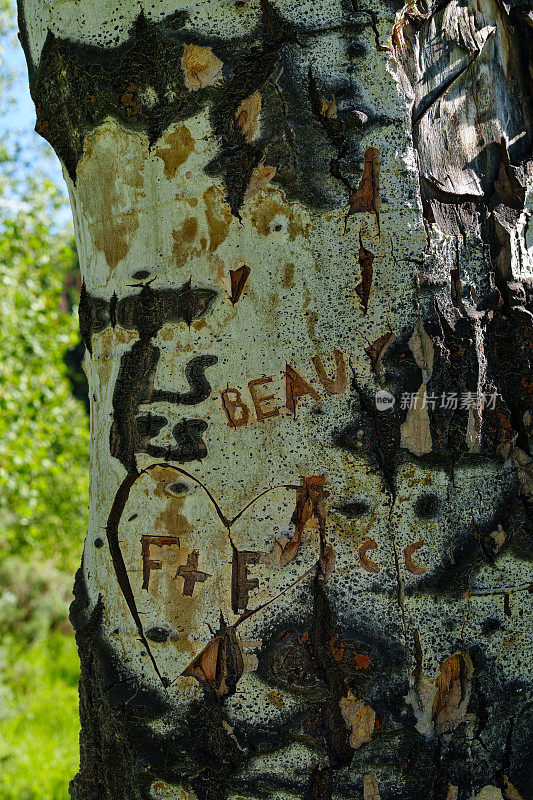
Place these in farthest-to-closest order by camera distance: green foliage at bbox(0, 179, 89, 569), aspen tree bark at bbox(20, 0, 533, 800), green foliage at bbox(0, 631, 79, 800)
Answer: green foliage at bbox(0, 179, 89, 569), green foliage at bbox(0, 631, 79, 800), aspen tree bark at bbox(20, 0, 533, 800)

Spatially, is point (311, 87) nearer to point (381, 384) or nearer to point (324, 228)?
point (324, 228)

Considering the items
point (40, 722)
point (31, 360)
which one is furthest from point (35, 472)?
point (40, 722)

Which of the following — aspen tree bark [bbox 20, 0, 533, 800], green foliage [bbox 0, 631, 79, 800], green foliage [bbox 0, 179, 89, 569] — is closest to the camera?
aspen tree bark [bbox 20, 0, 533, 800]

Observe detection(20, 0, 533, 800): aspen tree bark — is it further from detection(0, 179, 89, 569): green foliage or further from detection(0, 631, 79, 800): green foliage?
detection(0, 179, 89, 569): green foliage

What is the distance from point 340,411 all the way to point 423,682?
1.04 ft

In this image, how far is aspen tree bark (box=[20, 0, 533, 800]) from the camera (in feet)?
2.85

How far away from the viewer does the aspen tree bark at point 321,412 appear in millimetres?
867

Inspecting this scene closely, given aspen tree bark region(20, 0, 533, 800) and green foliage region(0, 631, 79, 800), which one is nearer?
aspen tree bark region(20, 0, 533, 800)

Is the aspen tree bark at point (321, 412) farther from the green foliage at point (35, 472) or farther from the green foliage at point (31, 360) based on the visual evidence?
the green foliage at point (31, 360)

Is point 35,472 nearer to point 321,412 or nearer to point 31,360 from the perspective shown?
point 31,360

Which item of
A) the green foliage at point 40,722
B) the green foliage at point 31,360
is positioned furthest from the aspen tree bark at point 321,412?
the green foliage at point 31,360

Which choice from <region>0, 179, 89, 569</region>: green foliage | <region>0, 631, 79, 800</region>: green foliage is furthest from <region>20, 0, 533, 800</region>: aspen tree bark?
<region>0, 179, 89, 569</region>: green foliage

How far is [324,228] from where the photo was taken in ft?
2.88

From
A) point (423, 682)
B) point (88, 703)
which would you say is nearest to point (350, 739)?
point (423, 682)
